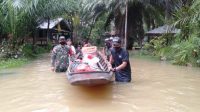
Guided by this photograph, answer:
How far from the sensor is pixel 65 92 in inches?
401

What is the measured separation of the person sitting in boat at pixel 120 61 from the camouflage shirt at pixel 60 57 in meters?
3.04

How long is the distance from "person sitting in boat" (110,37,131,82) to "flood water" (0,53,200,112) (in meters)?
0.28

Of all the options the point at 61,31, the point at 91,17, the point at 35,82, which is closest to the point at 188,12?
the point at 35,82

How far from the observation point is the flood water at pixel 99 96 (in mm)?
8117

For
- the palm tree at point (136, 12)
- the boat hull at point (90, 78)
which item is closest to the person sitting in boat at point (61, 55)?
the boat hull at point (90, 78)

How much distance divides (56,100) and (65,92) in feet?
3.50

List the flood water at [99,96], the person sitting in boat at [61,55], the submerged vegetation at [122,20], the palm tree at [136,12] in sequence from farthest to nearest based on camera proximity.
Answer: the palm tree at [136,12] → the submerged vegetation at [122,20] → the person sitting in boat at [61,55] → the flood water at [99,96]

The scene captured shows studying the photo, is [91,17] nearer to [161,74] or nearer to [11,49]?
[11,49]

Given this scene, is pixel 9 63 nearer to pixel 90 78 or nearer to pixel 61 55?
pixel 61 55

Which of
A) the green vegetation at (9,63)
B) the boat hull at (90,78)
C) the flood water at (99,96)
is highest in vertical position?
the boat hull at (90,78)

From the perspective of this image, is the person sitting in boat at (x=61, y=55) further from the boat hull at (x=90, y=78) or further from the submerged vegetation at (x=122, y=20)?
the submerged vegetation at (x=122, y=20)

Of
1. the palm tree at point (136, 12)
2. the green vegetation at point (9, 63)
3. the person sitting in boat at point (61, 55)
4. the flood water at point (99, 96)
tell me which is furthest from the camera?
the palm tree at point (136, 12)

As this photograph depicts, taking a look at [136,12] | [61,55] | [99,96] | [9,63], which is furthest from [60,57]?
[136,12]

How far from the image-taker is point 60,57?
12.6 metres
